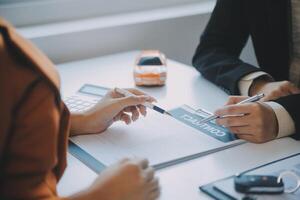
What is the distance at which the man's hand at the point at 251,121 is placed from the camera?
39.5 inches

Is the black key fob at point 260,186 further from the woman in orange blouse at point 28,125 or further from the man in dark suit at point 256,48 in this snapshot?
the man in dark suit at point 256,48

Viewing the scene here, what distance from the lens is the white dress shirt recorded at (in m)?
1.03

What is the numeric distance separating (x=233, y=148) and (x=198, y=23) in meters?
0.91

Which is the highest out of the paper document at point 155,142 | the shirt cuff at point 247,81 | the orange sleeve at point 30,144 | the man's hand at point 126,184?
the orange sleeve at point 30,144

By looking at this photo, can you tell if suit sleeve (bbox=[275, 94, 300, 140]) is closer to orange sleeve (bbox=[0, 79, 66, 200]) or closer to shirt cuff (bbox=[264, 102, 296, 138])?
shirt cuff (bbox=[264, 102, 296, 138])

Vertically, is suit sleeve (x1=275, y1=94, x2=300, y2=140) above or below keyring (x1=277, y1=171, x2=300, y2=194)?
above

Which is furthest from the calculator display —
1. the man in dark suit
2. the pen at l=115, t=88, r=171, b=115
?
the man in dark suit

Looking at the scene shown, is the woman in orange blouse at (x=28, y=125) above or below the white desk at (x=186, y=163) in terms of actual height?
above

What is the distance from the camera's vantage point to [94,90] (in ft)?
4.19

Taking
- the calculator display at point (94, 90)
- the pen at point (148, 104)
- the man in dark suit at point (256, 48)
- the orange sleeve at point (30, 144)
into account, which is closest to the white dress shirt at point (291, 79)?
the man in dark suit at point (256, 48)

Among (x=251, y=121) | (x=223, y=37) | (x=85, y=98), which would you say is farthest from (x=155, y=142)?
(x=223, y=37)

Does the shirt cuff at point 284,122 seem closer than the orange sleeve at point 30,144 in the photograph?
No

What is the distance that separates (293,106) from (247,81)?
0.72ft

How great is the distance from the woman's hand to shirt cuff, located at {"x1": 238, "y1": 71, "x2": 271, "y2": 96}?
289 millimetres
